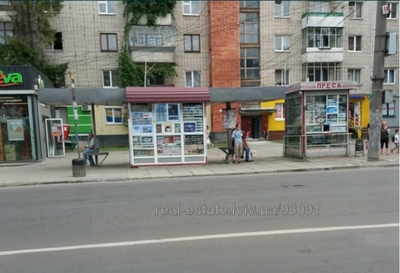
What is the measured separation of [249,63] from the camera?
26359 mm

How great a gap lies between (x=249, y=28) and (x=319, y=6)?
735cm

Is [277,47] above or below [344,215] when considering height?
above

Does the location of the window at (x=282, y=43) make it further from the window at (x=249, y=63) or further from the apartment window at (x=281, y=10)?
the apartment window at (x=281, y=10)

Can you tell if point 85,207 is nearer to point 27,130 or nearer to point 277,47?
point 27,130

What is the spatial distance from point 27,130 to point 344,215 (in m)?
14.7

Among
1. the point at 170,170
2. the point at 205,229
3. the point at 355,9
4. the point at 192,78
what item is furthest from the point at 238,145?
the point at 355,9

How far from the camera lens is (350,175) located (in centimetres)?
925

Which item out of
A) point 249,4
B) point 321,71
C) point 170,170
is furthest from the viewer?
point 321,71

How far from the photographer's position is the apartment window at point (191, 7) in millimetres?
25281

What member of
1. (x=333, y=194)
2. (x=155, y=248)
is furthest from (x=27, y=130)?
(x=333, y=194)

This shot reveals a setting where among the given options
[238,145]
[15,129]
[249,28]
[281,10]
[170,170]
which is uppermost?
[281,10]

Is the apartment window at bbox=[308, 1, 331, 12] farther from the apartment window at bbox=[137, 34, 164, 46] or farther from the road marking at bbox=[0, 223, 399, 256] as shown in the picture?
the road marking at bbox=[0, 223, 399, 256]

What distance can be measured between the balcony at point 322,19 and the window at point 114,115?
18803 millimetres

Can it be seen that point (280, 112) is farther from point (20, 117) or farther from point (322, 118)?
point (20, 117)
